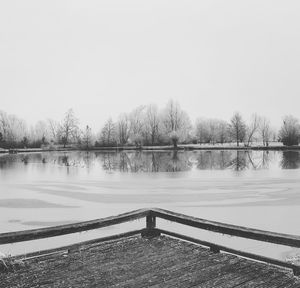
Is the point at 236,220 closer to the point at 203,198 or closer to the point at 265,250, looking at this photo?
the point at 265,250

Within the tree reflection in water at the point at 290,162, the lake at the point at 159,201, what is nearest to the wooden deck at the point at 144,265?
the lake at the point at 159,201

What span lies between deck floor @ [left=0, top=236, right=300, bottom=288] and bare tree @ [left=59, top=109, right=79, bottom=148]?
96053 millimetres

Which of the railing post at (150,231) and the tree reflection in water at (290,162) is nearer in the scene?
the railing post at (150,231)

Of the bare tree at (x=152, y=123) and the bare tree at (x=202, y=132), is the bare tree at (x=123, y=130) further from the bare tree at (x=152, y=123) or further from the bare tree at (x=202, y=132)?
the bare tree at (x=202, y=132)

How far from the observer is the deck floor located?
4727 mm

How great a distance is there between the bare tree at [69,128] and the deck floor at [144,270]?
315ft

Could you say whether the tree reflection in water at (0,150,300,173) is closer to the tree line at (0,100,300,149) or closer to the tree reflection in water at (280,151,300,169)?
the tree reflection in water at (280,151,300,169)

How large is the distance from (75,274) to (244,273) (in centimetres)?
226

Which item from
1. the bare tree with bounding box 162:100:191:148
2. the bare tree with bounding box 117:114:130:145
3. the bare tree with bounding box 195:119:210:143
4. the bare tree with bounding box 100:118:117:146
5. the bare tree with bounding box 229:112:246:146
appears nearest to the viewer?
the bare tree with bounding box 162:100:191:148

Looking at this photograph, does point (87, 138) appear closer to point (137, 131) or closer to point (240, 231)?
point (137, 131)

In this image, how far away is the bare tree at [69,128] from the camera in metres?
101

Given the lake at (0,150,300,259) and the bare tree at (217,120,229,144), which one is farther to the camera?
the bare tree at (217,120,229,144)

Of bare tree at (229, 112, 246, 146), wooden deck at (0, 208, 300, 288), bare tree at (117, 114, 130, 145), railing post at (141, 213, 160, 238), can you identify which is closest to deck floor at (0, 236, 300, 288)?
wooden deck at (0, 208, 300, 288)

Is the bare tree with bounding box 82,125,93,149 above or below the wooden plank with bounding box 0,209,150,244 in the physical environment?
above
